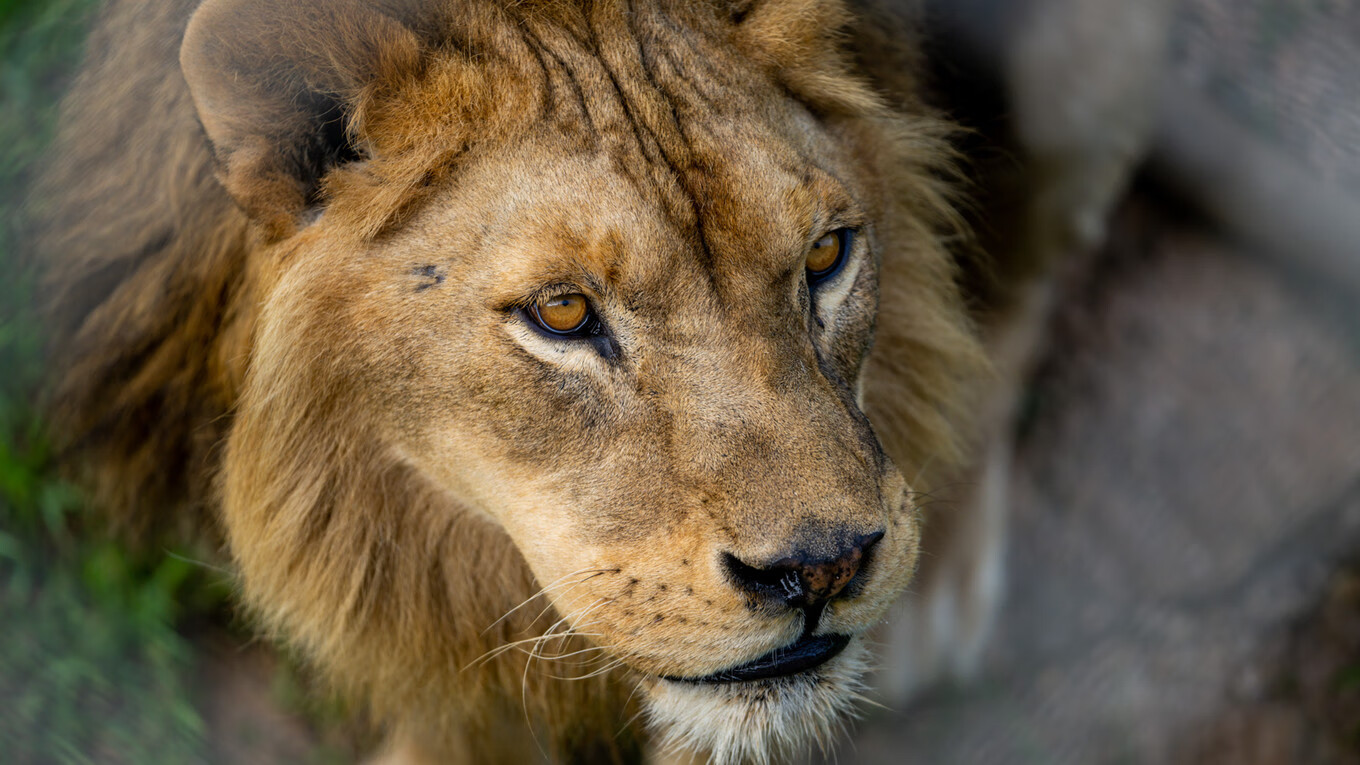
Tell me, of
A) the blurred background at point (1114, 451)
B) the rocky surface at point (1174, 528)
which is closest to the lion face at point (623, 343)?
the blurred background at point (1114, 451)

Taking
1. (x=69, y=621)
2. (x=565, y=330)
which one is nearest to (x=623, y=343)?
(x=565, y=330)

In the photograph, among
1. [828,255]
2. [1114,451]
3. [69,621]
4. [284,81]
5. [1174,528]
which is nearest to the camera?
[284,81]

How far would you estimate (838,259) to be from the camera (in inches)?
73.3

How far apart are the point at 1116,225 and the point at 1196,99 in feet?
2.28

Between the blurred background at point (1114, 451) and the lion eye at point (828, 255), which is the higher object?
the lion eye at point (828, 255)

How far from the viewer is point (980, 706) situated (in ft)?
10.6

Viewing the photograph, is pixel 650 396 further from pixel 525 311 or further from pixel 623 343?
pixel 525 311

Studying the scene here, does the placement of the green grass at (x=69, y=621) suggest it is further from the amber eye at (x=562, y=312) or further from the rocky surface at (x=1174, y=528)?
the rocky surface at (x=1174, y=528)

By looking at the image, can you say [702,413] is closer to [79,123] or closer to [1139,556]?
[79,123]

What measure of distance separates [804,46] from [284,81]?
0.79m

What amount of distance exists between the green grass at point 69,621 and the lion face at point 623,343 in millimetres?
1163

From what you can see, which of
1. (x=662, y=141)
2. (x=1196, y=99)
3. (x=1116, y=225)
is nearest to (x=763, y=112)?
(x=662, y=141)

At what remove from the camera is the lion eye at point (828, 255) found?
1808 millimetres

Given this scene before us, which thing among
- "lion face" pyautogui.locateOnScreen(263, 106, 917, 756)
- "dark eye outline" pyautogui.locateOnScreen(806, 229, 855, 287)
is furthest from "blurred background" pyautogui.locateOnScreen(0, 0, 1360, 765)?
"lion face" pyautogui.locateOnScreen(263, 106, 917, 756)
